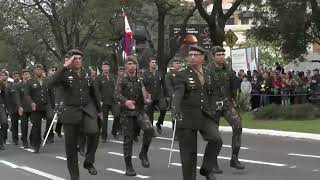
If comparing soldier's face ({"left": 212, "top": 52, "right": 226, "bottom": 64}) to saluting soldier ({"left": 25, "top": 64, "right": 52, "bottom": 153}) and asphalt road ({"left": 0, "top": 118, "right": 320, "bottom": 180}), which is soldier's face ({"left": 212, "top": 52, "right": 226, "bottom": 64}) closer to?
→ asphalt road ({"left": 0, "top": 118, "right": 320, "bottom": 180})

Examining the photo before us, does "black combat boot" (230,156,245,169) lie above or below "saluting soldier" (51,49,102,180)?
below

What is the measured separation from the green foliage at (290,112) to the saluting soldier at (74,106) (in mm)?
11969

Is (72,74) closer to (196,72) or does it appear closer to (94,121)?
(94,121)

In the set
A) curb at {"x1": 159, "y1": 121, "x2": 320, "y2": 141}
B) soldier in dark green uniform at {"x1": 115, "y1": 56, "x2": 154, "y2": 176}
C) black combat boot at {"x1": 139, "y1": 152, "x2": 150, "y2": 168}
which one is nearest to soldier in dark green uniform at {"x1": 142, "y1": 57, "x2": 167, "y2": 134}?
curb at {"x1": 159, "y1": 121, "x2": 320, "y2": 141}

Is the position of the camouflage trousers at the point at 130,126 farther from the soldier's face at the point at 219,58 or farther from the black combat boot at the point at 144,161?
the soldier's face at the point at 219,58

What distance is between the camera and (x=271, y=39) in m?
28.2

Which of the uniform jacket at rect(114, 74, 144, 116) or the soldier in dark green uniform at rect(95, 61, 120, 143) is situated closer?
the uniform jacket at rect(114, 74, 144, 116)

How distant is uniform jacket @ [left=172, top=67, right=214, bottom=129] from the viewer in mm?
8273

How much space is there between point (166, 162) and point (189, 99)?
3.96 meters

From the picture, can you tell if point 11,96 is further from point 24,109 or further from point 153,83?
point 153,83

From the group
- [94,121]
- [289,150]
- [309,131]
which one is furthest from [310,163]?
[309,131]

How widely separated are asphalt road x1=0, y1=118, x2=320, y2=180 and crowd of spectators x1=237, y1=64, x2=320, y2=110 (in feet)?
25.6

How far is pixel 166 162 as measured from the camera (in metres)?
12.1

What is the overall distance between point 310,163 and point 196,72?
4098 millimetres
